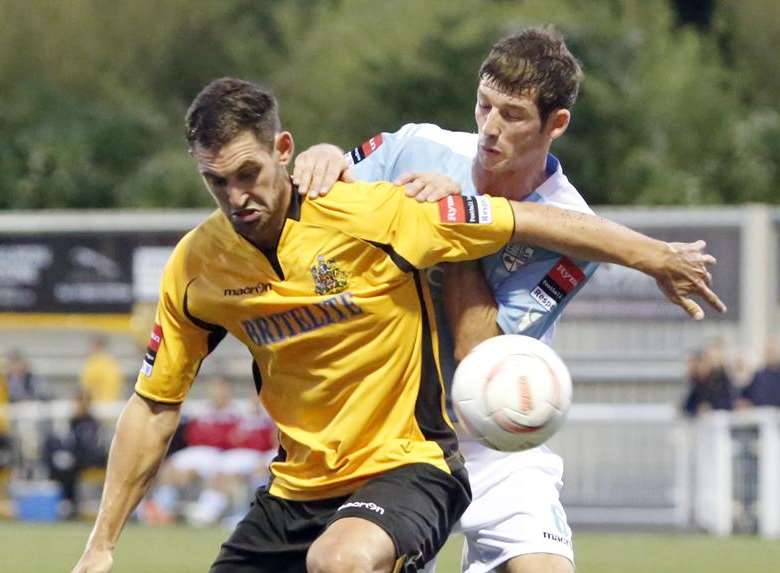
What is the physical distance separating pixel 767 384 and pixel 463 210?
12.2m

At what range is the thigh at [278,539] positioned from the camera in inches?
225

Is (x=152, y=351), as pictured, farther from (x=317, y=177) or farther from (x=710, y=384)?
(x=710, y=384)

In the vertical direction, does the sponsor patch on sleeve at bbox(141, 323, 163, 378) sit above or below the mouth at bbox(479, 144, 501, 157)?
below

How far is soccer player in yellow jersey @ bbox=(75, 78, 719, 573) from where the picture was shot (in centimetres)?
565

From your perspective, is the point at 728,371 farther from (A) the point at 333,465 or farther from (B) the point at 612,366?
(A) the point at 333,465

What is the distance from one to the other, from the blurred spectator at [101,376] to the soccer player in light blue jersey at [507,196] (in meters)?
13.1

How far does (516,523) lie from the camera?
6.27 m

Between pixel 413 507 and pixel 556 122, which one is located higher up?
pixel 556 122

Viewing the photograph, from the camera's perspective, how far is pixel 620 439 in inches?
725

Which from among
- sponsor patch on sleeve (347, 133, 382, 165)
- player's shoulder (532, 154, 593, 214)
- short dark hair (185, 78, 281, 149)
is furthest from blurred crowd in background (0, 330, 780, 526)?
short dark hair (185, 78, 281, 149)

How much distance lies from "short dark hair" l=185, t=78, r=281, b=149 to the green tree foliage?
22247mm

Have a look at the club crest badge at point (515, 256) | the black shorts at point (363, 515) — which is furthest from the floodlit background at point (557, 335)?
the black shorts at point (363, 515)

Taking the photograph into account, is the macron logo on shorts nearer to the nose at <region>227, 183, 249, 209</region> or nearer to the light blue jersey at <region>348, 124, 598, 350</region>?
the light blue jersey at <region>348, 124, 598, 350</region>

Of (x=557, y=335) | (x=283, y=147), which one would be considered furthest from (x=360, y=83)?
(x=283, y=147)
